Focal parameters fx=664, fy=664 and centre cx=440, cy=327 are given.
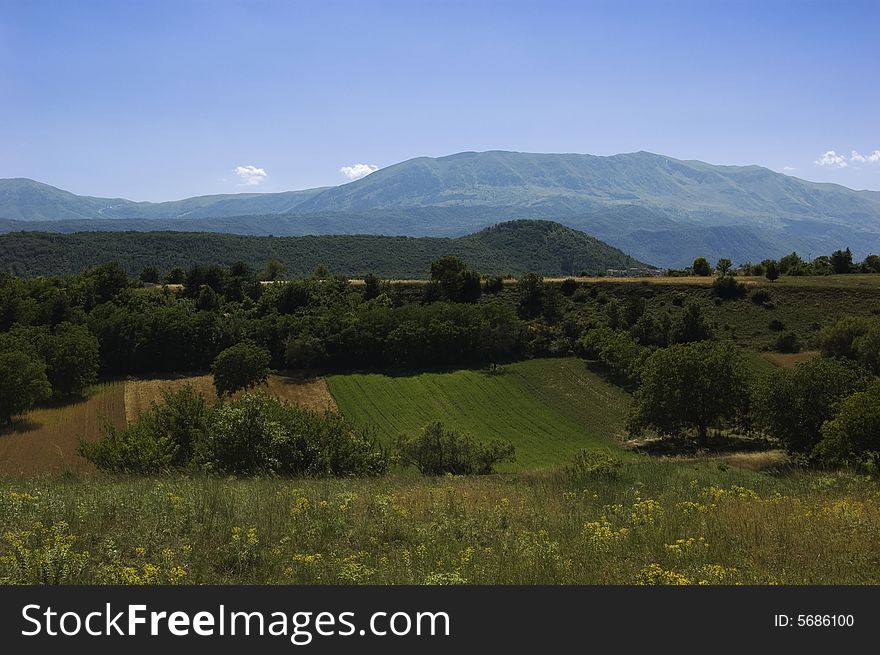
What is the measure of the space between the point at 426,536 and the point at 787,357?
70.1 meters

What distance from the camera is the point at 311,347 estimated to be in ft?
Answer: 260

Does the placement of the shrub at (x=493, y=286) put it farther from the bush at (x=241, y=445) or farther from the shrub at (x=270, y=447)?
the shrub at (x=270, y=447)

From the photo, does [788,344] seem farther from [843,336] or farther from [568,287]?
[568,287]

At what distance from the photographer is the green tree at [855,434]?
26.7 meters

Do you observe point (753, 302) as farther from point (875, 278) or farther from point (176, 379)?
point (176, 379)

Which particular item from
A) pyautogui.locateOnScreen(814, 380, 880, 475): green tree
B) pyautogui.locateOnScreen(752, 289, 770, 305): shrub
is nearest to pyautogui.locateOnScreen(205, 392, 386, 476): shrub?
pyautogui.locateOnScreen(814, 380, 880, 475): green tree

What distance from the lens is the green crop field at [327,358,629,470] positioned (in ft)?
188

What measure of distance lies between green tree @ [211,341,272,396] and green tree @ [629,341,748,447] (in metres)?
36.9

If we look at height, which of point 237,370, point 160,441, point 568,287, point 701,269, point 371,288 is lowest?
point 237,370

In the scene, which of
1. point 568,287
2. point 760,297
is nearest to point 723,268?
point 760,297

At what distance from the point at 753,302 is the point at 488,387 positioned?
3933 centimetres

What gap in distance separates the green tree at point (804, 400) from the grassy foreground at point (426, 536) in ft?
93.2

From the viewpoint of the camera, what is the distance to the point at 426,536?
10297mm

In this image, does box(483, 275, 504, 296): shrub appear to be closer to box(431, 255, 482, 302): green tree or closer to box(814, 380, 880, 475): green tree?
box(431, 255, 482, 302): green tree
